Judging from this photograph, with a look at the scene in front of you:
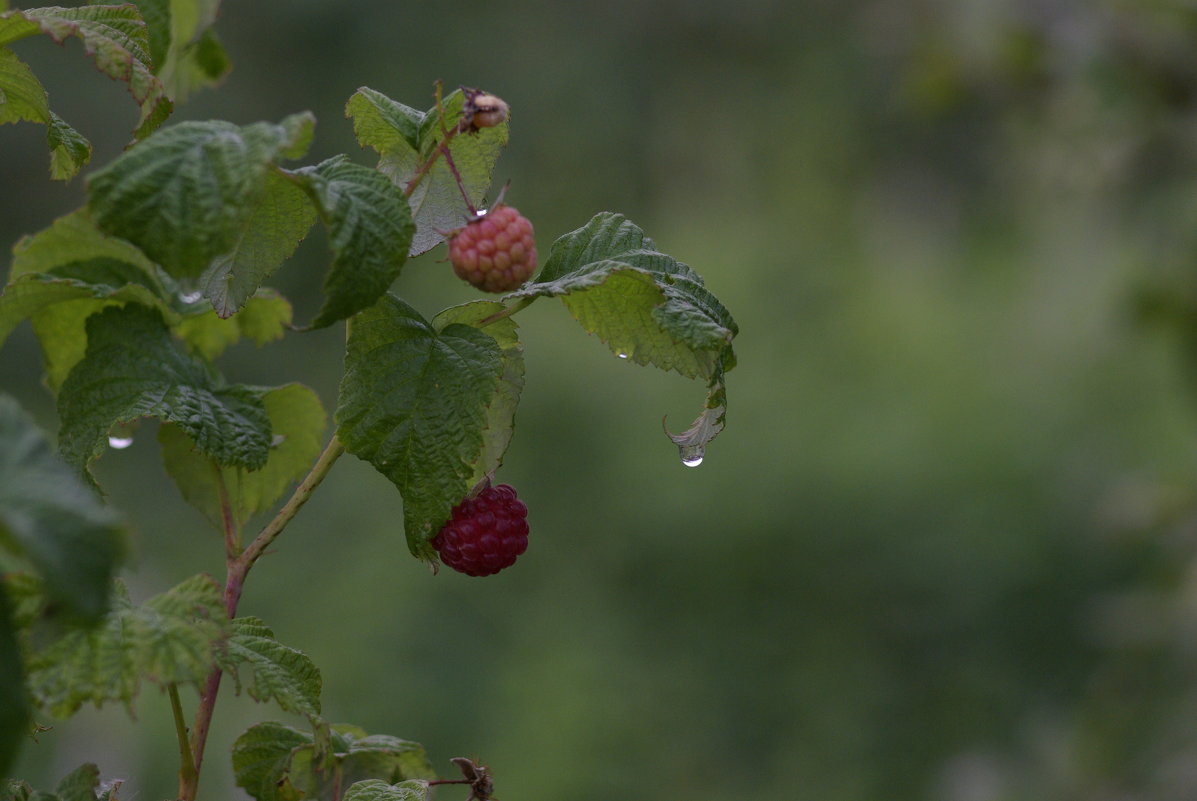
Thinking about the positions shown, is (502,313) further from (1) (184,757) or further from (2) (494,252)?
(1) (184,757)

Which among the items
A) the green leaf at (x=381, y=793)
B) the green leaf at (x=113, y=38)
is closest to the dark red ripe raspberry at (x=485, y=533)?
the green leaf at (x=381, y=793)

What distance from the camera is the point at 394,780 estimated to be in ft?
1.97

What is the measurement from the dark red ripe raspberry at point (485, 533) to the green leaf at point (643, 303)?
99 millimetres

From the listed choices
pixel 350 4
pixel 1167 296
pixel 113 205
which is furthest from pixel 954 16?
pixel 350 4

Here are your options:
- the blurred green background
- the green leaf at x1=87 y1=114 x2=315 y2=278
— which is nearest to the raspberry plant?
the green leaf at x1=87 y1=114 x2=315 y2=278

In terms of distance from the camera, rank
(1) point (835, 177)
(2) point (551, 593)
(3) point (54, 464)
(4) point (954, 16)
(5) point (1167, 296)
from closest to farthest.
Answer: (3) point (54, 464), (5) point (1167, 296), (4) point (954, 16), (2) point (551, 593), (1) point (835, 177)

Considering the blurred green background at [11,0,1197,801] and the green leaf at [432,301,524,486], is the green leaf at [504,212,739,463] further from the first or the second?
the blurred green background at [11,0,1197,801]

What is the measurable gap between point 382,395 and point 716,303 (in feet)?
0.47

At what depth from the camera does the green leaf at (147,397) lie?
51 centimetres

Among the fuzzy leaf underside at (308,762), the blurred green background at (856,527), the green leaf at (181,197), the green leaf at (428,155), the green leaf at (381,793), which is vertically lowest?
the green leaf at (381,793)

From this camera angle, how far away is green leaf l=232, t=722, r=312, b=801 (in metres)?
0.56

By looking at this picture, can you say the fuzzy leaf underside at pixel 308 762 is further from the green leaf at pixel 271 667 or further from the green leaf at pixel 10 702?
the green leaf at pixel 10 702

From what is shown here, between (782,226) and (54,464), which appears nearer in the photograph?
(54,464)

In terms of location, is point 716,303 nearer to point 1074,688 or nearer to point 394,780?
point 394,780
